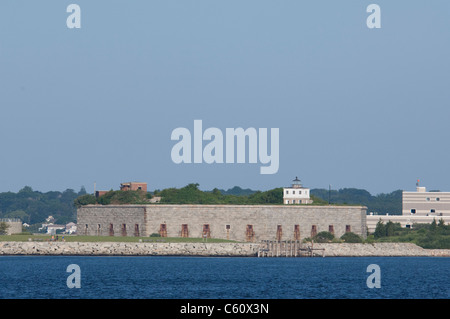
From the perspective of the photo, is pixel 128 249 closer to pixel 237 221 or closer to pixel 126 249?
pixel 126 249

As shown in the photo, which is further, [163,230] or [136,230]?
[136,230]

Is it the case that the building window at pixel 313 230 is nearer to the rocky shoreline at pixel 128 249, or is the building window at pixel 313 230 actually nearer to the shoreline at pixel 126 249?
the rocky shoreline at pixel 128 249

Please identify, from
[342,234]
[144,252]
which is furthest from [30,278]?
[342,234]

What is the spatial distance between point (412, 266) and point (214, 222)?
1074 inches

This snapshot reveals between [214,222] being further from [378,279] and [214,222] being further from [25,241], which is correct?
[378,279]

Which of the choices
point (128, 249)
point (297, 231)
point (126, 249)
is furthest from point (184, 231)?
point (297, 231)

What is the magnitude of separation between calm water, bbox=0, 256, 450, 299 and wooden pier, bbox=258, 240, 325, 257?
184 inches

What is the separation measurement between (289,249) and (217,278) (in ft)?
124

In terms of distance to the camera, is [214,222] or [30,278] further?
[214,222]

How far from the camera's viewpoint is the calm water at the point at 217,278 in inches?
2714

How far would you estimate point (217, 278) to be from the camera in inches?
3211
